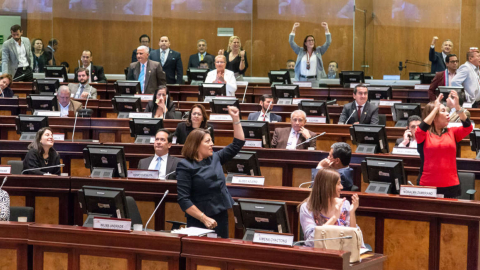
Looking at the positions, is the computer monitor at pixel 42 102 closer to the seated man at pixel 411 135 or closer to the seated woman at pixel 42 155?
the seated woman at pixel 42 155

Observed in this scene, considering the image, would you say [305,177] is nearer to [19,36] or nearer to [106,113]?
[106,113]

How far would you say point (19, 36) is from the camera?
386 inches

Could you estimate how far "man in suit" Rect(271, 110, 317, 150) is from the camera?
568 centimetres

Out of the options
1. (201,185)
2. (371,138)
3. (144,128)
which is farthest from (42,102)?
(201,185)

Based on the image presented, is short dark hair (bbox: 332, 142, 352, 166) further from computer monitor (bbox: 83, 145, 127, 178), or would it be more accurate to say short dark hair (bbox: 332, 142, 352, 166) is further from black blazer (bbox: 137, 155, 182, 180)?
computer monitor (bbox: 83, 145, 127, 178)

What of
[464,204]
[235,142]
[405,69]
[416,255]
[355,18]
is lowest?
[416,255]

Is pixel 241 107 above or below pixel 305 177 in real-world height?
above

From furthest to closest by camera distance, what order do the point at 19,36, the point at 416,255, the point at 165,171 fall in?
the point at 19,36
the point at 165,171
the point at 416,255

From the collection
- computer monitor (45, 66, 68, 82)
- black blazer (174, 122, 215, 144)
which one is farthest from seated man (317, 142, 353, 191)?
computer monitor (45, 66, 68, 82)

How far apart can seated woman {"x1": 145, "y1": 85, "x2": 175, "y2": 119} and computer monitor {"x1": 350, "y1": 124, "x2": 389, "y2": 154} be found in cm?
240

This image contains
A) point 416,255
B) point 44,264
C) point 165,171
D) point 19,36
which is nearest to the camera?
point 44,264

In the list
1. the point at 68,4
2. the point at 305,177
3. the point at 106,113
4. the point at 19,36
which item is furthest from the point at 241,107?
the point at 68,4

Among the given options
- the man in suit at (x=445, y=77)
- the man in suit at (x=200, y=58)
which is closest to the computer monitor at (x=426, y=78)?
A: the man in suit at (x=445, y=77)

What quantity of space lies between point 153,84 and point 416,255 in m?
4.83
